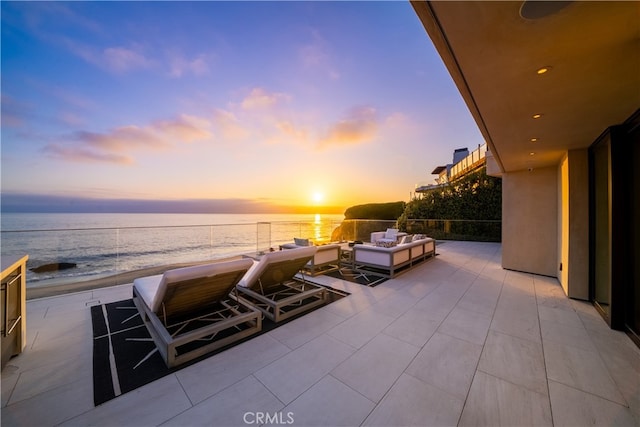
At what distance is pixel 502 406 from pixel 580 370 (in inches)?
45.6

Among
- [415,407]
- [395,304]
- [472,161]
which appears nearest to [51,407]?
[415,407]

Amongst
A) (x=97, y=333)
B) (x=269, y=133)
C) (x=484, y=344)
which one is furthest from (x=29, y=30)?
(x=484, y=344)

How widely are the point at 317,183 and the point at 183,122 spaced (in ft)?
25.2

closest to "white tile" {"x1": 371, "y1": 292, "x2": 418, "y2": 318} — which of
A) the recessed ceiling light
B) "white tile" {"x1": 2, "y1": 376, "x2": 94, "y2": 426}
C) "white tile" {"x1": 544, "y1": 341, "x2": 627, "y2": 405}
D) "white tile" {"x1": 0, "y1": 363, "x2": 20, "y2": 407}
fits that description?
"white tile" {"x1": 544, "y1": 341, "x2": 627, "y2": 405}

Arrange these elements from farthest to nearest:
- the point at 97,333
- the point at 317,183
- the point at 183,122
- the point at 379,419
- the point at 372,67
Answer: the point at 317,183 → the point at 183,122 → the point at 372,67 → the point at 97,333 → the point at 379,419

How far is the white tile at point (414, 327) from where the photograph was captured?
2.63 metres

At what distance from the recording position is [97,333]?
2746mm

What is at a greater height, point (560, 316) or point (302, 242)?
point (302, 242)

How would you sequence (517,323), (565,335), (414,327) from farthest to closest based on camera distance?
(517,323) < (414,327) < (565,335)

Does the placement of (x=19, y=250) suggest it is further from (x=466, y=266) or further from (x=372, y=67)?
(x=466, y=266)

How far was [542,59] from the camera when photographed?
1774 mm

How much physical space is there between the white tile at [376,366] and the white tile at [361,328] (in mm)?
119

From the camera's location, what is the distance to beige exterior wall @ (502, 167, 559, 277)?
5.30 meters

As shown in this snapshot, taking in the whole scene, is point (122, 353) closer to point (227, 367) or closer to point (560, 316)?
point (227, 367)
